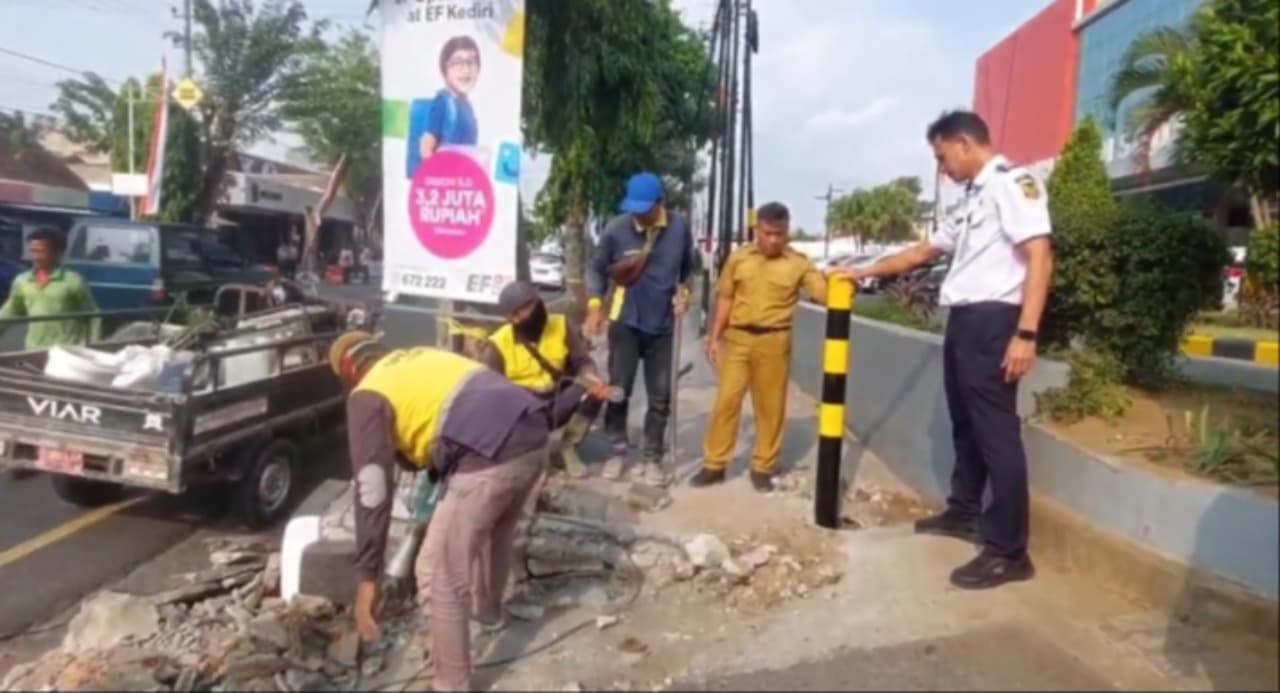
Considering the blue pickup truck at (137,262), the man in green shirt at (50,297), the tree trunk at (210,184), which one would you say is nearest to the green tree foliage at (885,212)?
the tree trunk at (210,184)

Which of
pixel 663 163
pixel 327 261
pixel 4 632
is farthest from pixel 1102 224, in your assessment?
pixel 327 261

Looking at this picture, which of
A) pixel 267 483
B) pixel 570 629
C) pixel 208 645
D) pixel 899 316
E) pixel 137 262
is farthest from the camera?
pixel 137 262

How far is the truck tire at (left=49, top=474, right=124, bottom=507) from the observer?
23.0 ft

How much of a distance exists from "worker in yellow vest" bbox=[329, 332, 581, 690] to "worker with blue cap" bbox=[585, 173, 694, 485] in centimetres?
255

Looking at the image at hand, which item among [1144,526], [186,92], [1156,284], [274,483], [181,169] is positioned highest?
[186,92]

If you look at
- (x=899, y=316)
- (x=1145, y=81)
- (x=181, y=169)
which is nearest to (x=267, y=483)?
(x=899, y=316)

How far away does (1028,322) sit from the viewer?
4.07 metres

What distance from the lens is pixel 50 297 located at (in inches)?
301

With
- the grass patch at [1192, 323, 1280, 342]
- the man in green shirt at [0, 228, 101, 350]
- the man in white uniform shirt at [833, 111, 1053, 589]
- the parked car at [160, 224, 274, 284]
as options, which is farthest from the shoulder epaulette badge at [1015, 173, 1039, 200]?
the parked car at [160, 224, 274, 284]

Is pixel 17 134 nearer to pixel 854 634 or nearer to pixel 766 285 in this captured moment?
pixel 766 285

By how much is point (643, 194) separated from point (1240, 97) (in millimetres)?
3192

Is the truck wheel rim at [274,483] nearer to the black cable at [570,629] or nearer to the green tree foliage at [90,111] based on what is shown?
the black cable at [570,629]

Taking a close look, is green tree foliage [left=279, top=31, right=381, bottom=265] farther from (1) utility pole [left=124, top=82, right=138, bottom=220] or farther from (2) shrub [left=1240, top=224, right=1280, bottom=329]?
(2) shrub [left=1240, top=224, right=1280, bottom=329]

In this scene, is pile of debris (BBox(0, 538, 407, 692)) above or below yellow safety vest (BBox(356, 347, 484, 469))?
below
